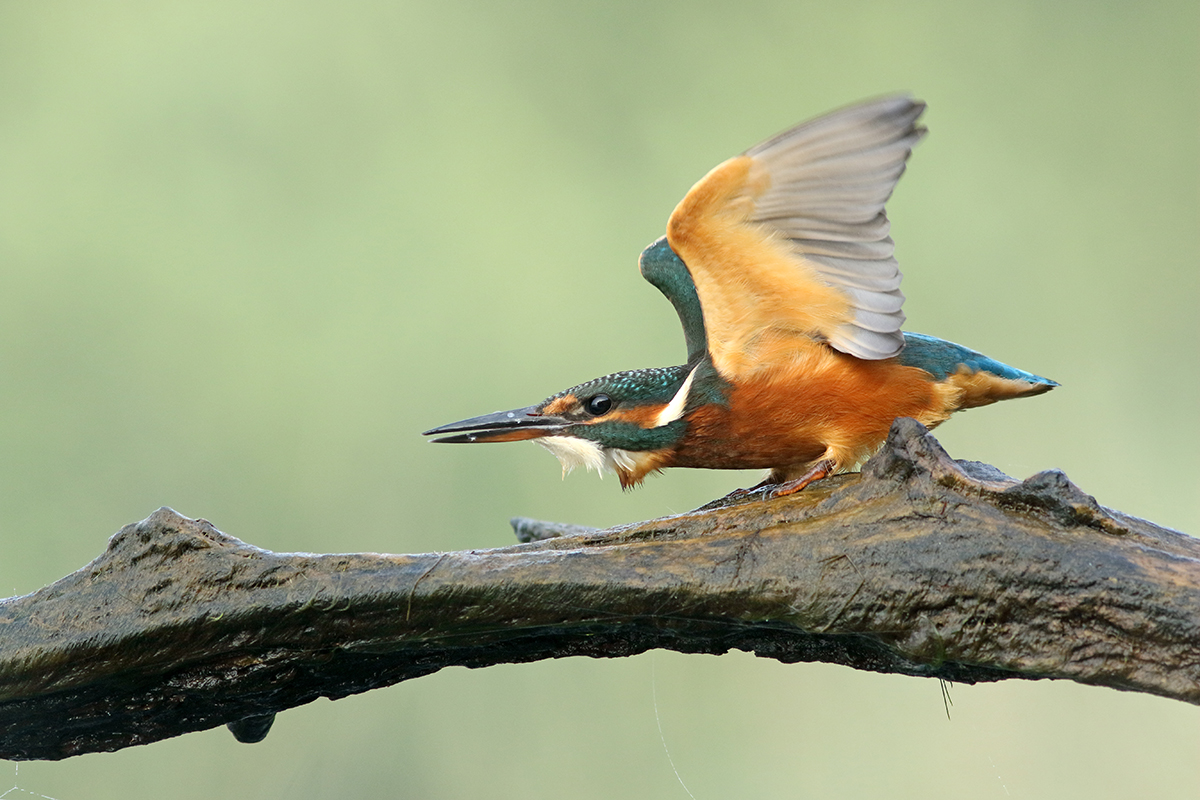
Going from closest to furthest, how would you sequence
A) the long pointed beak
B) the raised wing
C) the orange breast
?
the raised wing
the orange breast
the long pointed beak

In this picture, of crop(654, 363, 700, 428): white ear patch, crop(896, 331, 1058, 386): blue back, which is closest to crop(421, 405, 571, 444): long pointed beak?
crop(654, 363, 700, 428): white ear patch

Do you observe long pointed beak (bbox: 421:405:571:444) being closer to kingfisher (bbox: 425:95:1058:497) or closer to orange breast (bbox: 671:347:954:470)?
kingfisher (bbox: 425:95:1058:497)

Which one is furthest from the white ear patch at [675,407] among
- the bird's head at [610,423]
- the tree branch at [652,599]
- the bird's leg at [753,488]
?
the tree branch at [652,599]

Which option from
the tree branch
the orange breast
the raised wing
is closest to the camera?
the tree branch

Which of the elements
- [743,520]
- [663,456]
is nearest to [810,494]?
[743,520]

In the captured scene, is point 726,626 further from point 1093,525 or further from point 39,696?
point 39,696

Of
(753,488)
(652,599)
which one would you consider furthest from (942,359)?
(652,599)

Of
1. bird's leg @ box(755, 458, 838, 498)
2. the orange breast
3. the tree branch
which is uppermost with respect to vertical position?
the orange breast
